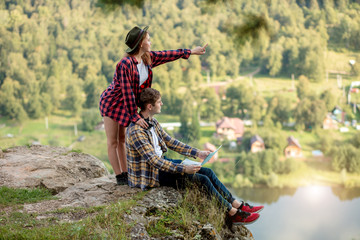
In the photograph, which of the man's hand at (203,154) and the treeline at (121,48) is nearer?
the man's hand at (203,154)

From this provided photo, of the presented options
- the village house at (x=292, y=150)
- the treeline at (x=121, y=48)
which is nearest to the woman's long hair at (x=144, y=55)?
the village house at (x=292, y=150)

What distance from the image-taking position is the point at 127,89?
9.88 feet

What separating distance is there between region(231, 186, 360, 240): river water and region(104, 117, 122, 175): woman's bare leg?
90.6 ft

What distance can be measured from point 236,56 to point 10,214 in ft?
185

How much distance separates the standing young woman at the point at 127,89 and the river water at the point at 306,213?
27620 millimetres

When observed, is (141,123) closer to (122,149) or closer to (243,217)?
(122,149)

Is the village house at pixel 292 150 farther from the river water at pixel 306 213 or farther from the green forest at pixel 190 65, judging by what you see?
the river water at pixel 306 213

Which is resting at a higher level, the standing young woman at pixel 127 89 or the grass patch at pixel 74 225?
the standing young woman at pixel 127 89

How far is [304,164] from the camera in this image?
45469mm

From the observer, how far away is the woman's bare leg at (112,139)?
3217mm

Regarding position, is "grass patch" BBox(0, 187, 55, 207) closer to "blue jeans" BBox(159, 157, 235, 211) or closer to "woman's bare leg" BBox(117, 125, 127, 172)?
"woman's bare leg" BBox(117, 125, 127, 172)

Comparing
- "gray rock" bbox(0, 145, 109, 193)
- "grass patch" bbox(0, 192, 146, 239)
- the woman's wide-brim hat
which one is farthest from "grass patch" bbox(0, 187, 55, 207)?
the woman's wide-brim hat

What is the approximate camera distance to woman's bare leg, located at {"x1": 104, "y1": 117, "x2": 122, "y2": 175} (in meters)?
3.22

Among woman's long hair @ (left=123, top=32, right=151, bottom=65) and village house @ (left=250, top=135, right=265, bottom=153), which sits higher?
woman's long hair @ (left=123, top=32, right=151, bottom=65)
